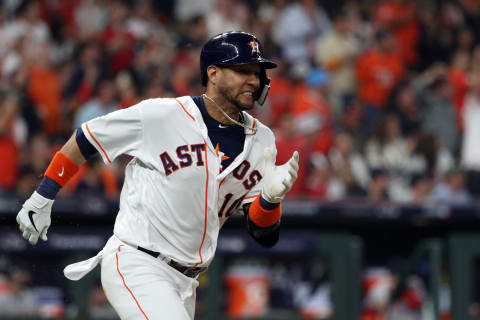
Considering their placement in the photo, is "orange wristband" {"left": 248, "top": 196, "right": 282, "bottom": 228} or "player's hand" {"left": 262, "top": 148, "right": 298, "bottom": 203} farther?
"orange wristband" {"left": 248, "top": 196, "right": 282, "bottom": 228}

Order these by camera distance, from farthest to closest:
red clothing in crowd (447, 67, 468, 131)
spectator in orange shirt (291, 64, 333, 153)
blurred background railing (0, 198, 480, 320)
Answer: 1. red clothing in crowd (447, 67, 468, 131)
2. spectator in orange shirt (291, 64, 333, 153)
3. blurred background railing (0, 198, 480, 320)

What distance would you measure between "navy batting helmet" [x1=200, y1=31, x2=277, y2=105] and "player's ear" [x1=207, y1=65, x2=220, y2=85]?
20 mm

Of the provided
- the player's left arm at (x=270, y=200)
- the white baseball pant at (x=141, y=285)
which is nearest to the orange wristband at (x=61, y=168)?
the white baseball pant at (x=141, y=285)

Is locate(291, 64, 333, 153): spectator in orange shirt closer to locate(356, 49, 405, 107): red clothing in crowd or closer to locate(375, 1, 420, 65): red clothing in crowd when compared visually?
locate(356, 49, 405, 107): red clothing in crowd

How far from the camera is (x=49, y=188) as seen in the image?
4297mm

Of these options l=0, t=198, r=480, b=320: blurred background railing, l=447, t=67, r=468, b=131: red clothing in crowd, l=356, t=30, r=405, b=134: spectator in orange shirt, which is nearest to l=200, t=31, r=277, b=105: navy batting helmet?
l=0, t=198, r=480, b=320: blurred background railing

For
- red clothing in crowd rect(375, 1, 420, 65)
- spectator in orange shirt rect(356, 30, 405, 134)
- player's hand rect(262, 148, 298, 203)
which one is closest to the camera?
player's hand rect(262, 148, 298, 203)

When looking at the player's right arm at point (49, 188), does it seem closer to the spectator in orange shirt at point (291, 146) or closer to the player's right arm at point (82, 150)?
the player's right arm at point (82, 150)

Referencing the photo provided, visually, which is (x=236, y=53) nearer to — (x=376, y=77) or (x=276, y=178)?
(x=276, y=178)

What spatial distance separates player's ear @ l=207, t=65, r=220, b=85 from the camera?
14.3ft

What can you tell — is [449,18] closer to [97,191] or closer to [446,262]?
[446,262]

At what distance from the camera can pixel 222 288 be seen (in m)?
7.96

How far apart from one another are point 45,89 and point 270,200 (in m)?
5.63

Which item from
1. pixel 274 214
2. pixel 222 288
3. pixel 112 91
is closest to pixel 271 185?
pixel 274 214
